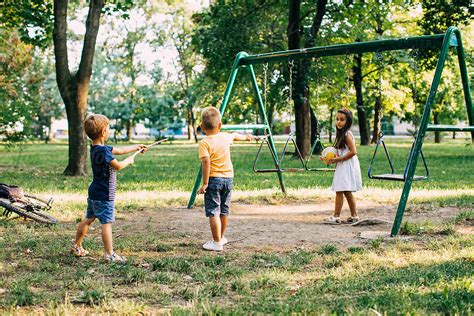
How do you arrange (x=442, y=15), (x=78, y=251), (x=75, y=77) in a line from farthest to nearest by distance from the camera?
(x=442, y=15) < (x=75, y=77) < (x=78, y=251)

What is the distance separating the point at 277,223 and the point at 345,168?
46.4 inches

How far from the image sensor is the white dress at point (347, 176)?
796 centimetres

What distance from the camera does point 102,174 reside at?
574 cm

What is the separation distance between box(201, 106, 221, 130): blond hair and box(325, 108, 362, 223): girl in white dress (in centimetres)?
219

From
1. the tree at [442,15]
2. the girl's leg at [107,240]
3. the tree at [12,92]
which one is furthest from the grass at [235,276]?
the tree at [442,15]

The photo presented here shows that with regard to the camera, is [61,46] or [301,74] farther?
[301,74]

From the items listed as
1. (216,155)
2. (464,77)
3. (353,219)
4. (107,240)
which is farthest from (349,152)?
(107,240)

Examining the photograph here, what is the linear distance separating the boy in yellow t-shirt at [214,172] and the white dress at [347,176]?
211cm

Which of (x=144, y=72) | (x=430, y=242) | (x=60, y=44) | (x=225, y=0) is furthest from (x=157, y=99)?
(x=430, y=242)

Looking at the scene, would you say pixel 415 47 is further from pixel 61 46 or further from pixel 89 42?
pixel 61 46

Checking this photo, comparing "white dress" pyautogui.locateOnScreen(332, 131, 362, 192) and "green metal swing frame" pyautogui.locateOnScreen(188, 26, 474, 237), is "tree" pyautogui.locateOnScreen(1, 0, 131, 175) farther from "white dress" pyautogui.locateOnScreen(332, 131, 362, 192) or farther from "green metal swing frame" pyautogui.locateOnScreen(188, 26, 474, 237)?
"white dress" pyautogui.locateOnScreen(332, 131, 362, 192)

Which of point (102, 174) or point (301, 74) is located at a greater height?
point (301, 74)

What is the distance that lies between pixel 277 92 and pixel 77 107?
1008cm

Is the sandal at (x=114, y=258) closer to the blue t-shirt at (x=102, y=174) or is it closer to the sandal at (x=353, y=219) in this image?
the blue t-shirt at (x=102, y=174)
